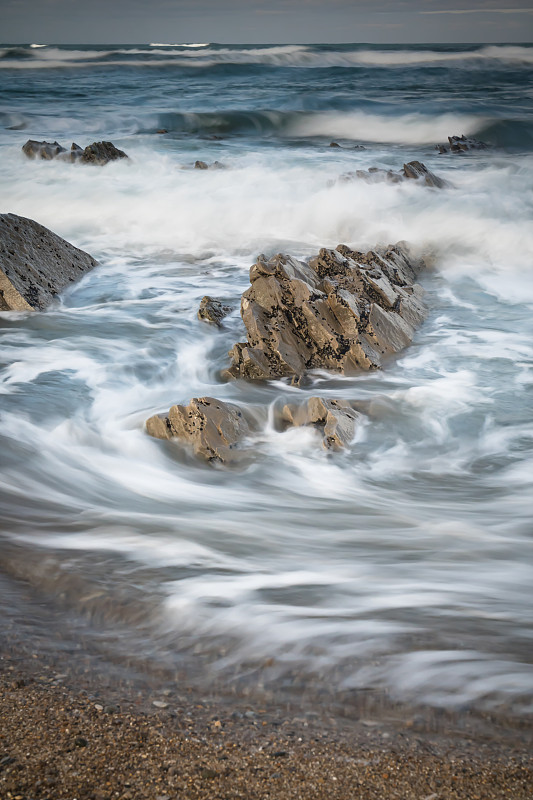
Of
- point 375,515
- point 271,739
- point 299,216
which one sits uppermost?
point 299,216

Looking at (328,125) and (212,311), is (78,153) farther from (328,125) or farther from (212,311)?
(328,125)

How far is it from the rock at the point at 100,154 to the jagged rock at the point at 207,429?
11.2 metres

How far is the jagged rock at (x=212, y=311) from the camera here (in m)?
7.12

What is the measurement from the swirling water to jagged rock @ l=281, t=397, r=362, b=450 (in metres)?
0.10

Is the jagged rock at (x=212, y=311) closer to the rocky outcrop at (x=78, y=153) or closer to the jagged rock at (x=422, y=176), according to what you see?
the jagged rock at (x=422, y=176)

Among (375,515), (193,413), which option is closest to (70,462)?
(193,413)

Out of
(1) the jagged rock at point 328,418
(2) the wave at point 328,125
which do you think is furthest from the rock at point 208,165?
(1) the jagged rock at point 328,418

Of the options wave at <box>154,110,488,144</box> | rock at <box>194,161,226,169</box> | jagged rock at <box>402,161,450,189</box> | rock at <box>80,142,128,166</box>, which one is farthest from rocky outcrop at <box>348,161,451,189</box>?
wave at <box>154,110,488,144</box>

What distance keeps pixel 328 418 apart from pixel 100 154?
11.8 m

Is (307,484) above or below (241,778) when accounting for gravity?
below

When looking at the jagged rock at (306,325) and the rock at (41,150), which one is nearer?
the jagged rock at (306,325)

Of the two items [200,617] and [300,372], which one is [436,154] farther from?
[200,617]

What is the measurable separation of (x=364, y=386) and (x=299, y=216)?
6.26 meters

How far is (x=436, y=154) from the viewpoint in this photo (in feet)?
55.5
